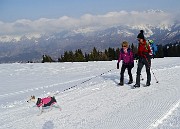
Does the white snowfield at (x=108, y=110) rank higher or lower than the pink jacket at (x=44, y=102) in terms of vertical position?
lower

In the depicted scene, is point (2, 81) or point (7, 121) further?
point (2, 81)

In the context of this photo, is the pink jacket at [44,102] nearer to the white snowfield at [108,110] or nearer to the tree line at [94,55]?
the white snowfield at [108,110]

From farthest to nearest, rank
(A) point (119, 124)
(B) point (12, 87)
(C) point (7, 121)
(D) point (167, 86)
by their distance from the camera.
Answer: (B) point (12, 87)
(D) point (167, 86)
(C) point (7, 121)
(A) point (119, 124)

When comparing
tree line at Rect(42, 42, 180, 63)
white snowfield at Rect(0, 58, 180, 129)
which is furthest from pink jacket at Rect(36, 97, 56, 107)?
tree line at Rect(42, 42, 180, 63)

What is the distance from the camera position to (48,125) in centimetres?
808

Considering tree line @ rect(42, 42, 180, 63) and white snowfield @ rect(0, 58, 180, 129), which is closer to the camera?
white snowfield @ rect(0, 58, 180, 129)

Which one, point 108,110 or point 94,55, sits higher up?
point 94,55

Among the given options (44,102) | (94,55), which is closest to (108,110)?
(44,102)

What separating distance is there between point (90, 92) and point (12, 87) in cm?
736

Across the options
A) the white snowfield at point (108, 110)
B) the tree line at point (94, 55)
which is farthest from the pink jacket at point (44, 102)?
the tree line at point (94, 55)

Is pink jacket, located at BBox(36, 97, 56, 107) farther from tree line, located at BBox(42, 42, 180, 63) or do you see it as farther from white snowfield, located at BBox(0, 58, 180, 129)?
tree line, located at BBox(42, 42, 180, 63)

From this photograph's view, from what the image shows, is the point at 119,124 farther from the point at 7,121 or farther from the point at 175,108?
the point at 7,121

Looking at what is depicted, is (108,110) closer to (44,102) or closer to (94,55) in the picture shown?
(44,102)

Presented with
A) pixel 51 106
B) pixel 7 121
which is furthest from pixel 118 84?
pixel 7 121
